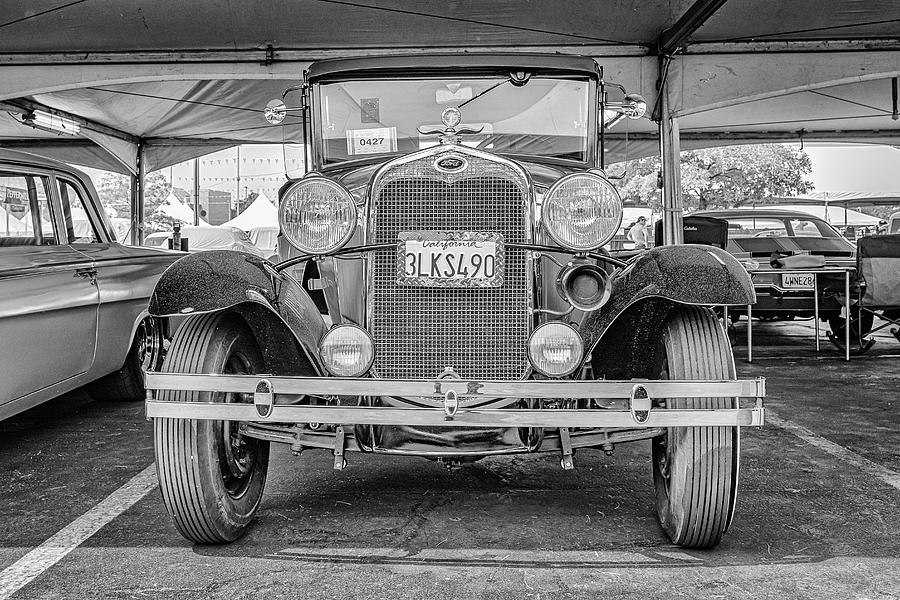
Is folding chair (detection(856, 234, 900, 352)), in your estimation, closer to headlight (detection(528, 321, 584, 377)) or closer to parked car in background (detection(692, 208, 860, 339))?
parked car in background (detection(692, 208, 860, 339))

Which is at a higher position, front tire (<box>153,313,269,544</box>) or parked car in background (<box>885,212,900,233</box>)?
parked car in background (<box>885,212,900,233</box>)

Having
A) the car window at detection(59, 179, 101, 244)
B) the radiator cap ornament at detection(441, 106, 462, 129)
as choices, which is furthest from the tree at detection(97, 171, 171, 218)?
the radiator cap ornament at detection(441, 106, 462, 129)

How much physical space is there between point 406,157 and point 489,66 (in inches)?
39.2

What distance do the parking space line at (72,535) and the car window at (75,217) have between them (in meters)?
1.75

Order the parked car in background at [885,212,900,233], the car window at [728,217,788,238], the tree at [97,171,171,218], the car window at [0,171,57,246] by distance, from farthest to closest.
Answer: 1. the tree at [97,171,171,218]
2. the parked car in background at [885,212,900,233]
3. the car window at [728,217,788,238]
4. the car window at [0,171,57,246]

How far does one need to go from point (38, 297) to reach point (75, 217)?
3.32 feet

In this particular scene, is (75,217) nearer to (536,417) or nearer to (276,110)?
(276,110)

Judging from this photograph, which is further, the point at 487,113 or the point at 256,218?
the point at 256,218

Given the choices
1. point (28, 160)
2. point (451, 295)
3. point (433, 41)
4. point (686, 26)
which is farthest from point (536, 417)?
point (433, 41)

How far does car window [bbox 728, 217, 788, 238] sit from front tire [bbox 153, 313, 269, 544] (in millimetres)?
8858

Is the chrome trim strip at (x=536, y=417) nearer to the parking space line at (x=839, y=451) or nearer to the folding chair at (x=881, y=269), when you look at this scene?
the parking space line at (x=839, y=451)

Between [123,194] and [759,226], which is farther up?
[123,194]

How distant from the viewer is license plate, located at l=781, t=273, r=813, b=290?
8.41 meters

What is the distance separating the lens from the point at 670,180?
29.8 ft
